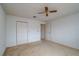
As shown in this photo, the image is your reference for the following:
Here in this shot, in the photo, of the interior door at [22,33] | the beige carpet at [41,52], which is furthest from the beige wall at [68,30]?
the interior door at [22,33]

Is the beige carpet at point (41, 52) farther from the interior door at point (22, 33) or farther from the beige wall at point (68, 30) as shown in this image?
the interior door at point (22, 33)

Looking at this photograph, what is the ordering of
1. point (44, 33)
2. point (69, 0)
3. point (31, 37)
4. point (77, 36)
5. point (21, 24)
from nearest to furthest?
point (69, 0) → point (77, 36) → point (21, 24) → point (31, 37) → point (44, 33)

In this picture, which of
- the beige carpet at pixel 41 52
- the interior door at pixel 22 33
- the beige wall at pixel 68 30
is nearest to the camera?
the beige carpet at pixel 41 52

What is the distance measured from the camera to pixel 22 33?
6.44 m

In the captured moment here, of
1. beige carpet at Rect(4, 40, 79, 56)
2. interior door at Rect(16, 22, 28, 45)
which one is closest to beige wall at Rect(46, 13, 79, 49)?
beige carpet at Rect(4, 40, 79, 56)

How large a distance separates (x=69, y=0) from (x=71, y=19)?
13.6ft

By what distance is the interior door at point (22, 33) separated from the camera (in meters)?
6.08

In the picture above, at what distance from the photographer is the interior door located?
239 inches

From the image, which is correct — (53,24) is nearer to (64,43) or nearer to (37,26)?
(37,26)

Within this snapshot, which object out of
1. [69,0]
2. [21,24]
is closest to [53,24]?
[21,24]

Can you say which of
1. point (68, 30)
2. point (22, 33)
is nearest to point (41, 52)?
point (68, 30)

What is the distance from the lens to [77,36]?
4762 millimetres

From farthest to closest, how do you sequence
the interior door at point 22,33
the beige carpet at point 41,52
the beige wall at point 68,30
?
the interior door at point 22,33 → the beige wall at point 68,30 → the beige carpet at point 41,52

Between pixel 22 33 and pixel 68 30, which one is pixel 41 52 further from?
pixel 22 33
